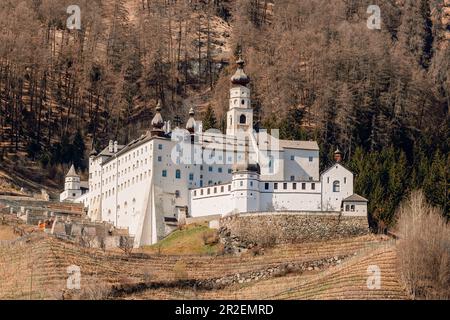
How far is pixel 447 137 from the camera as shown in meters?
110

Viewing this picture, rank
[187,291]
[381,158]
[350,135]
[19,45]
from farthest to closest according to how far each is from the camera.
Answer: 1. [19,45]
2. [350,135]
3. [381,158]
4. [187,291]

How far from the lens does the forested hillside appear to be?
110 meters

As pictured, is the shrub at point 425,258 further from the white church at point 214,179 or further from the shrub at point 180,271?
the white church at point 214,179

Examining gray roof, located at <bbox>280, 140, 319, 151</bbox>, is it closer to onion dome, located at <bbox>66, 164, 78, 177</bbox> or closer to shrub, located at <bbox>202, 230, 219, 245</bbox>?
shrub, located at <bbox>202, 230, 219, 245</bbox>

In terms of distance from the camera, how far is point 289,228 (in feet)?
276

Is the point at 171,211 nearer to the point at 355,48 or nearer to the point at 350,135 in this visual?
the point at 350,135

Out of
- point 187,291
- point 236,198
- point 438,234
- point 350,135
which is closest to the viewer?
point 438,234

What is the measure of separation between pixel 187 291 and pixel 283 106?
1793 inches

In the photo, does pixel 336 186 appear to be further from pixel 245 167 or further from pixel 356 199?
pixel 245 167

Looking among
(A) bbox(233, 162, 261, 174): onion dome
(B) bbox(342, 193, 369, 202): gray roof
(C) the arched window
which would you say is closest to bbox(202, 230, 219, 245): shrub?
(A) bbox(233, 162, 261, 174): onion dome

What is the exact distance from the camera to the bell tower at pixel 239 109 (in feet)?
321

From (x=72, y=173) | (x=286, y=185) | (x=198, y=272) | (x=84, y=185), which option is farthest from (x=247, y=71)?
(x=198, y=272)

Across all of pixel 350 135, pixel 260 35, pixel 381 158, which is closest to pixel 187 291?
pixel 381 158

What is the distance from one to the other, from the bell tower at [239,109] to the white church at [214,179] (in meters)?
0.08
